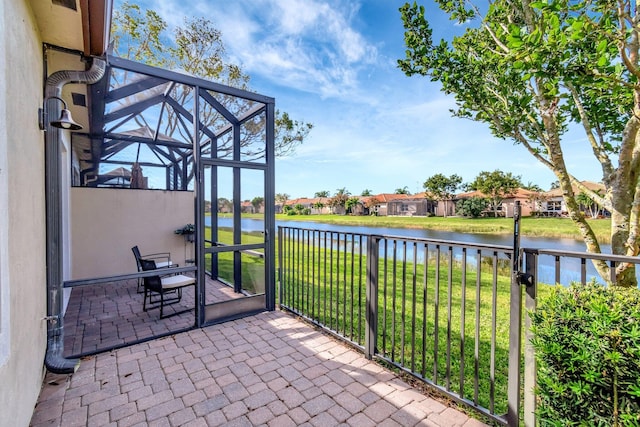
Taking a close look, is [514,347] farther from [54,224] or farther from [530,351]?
[54,224]

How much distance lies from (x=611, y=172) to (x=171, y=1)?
10.7 meters

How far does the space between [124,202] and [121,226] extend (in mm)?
522

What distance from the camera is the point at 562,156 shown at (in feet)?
13.1

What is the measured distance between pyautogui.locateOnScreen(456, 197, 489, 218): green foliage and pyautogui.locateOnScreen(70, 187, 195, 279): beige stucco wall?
125 feet

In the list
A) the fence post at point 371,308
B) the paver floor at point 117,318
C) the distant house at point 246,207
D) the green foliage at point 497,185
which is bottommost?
the paver floor at point 117,318

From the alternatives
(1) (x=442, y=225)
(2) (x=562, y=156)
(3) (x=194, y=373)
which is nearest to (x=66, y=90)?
(3) (x=194, y=373)

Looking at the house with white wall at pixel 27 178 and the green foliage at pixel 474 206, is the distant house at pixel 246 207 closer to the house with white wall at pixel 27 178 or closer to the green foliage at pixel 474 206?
the house with white wall at pixel 27 178

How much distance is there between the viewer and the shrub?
109 cm

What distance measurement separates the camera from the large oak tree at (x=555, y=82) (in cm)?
265

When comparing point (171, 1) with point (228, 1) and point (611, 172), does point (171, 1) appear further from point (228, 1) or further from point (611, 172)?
point (611, 172)

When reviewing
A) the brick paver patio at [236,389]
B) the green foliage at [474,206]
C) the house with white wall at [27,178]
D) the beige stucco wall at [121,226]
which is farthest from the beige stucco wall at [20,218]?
the green foliage at [474,206]

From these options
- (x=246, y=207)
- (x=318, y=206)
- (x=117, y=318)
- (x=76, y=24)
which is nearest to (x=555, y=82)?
(x=246, y=207)

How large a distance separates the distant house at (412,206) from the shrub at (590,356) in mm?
47718

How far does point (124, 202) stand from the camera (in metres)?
5.99
